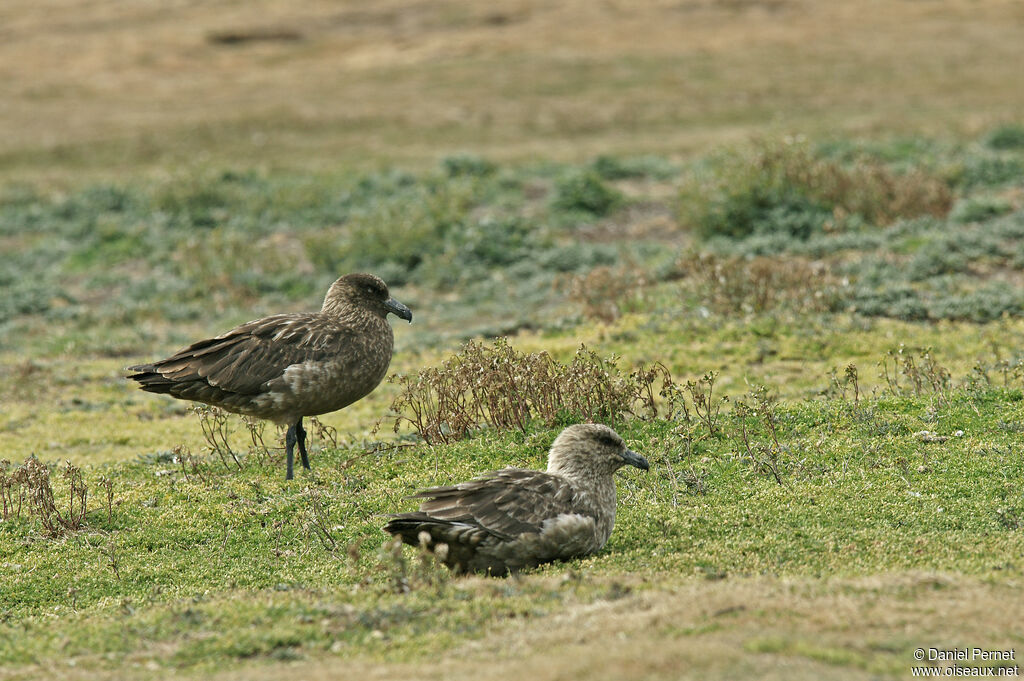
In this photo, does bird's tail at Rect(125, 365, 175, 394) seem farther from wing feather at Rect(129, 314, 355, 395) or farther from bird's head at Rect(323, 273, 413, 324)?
bird's head at Rect(323, 273, 413, 324)

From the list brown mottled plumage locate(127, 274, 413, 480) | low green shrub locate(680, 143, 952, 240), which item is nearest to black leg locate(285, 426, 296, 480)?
brown mottled plumage locate(127, 274, 413, 480)

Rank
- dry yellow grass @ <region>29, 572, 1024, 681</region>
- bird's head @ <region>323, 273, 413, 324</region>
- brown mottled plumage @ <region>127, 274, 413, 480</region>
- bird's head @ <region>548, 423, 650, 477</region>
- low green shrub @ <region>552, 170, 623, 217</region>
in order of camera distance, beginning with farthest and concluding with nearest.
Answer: low green shrub @ <region>552, 170, 623, 217</region> → bird's head @ <region>323, 273, 413, 324</region> → brown mottled plumage @ <region>127, 274, 413, 480</region> → bird's head @ <region>548, 423, 650, 477</region> → dry yellow grass @ <region>29, 572, 1024, 681</region>

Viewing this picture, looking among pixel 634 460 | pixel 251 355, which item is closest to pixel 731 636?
pixel 634 460

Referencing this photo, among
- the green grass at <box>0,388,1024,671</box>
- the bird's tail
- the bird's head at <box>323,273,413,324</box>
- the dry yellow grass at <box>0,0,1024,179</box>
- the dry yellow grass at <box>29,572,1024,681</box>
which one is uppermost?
the dry yellow grass at <box>0,0,1024,179</box>

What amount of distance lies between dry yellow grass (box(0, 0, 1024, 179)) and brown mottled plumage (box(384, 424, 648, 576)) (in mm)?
21721

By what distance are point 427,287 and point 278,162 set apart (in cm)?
1454

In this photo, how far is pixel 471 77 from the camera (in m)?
46.0

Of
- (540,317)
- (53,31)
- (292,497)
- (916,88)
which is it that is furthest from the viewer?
(53,31)

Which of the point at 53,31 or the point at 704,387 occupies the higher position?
the point at 53,31

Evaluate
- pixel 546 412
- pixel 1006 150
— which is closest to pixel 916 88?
pixel 1006 150

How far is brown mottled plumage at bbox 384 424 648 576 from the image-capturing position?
8.59m

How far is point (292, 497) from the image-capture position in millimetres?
11062

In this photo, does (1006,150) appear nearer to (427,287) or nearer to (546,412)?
(427,287)

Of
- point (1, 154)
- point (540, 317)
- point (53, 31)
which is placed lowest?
point (540, 317)
